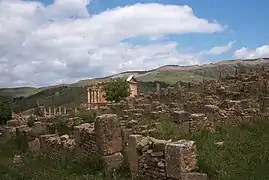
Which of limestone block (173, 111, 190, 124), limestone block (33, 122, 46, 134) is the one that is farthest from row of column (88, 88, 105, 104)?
limestone block (173, 111, 190, 124)

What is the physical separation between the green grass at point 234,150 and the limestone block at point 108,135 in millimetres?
2181

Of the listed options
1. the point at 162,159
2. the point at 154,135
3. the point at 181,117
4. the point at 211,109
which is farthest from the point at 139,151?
the point at 211,109

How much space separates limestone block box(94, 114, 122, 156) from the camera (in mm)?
9922

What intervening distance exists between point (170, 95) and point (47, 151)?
1687cm

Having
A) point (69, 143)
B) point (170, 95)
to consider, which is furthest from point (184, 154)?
point (170, 95)

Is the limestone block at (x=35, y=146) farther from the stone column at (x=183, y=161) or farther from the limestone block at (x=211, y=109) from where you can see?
the stone column at (x=183, y=161)

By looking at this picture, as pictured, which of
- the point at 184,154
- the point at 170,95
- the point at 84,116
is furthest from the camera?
the point at 170,95

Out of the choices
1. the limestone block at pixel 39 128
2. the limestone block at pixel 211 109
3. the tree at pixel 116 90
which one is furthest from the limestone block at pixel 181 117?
the tree at pixel 116 90

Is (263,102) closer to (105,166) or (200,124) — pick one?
(200,124)

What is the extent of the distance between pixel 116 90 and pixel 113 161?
36.1m

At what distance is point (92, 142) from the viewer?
1113 centimetres

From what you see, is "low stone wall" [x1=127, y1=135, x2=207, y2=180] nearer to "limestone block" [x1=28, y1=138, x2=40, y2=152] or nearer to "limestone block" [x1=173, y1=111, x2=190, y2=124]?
"limestone block" [x1=173, y1=111, x2=190, y2=124]

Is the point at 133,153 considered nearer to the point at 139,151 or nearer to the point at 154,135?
the point at 139,151

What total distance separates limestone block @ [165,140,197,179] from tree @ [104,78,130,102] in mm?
37889
